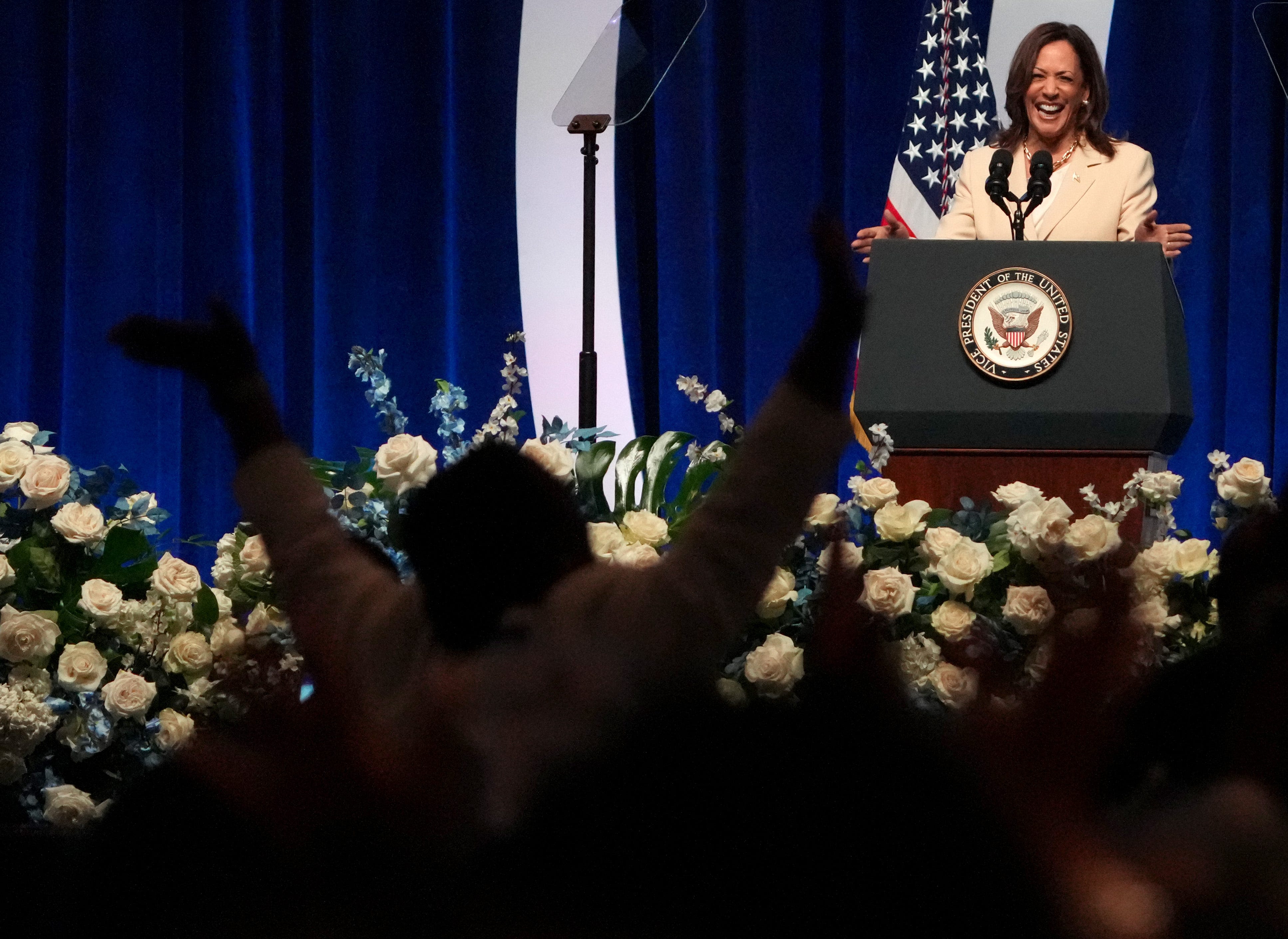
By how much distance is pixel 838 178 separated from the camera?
3.80 metres

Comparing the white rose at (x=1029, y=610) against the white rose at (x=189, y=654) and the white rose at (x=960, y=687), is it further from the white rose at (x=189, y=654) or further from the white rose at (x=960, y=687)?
the white rose at (x=189, y=654)

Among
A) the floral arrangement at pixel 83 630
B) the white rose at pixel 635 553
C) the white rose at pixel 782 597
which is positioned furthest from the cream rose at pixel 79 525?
the white rose at pixel 782 597

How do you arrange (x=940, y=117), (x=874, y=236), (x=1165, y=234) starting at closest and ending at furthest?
(x=874, y=236) → (x=1165, y=234) → (x=940, y=117)

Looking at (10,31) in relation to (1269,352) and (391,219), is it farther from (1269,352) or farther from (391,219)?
(1269,352)

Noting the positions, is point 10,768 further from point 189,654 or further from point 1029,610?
point 1029,610

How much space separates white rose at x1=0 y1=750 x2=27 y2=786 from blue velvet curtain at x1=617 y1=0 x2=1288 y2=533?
9.31ft

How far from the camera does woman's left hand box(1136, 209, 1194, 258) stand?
223 cm

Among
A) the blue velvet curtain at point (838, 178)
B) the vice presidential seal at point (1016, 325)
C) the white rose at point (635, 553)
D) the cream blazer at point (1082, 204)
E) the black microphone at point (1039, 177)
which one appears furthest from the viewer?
the blue velvet curtain at point (838, 178)

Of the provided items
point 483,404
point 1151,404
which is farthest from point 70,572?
point 483,404

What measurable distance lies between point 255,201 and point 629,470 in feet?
9.19

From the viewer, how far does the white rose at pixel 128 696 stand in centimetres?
99

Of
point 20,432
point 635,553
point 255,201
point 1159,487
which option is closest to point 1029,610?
point 635,553

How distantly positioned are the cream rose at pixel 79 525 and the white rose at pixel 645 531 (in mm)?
472

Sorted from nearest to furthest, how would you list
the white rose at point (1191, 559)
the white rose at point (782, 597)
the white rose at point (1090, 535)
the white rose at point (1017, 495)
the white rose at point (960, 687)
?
1. the white rose at point (960, 687)
2. the white rose at point (1090, 535)
3. the white rose at point (782, 597)
4. the white rose at point (1191, 559)
5. the white rose at point (1017, 495)
